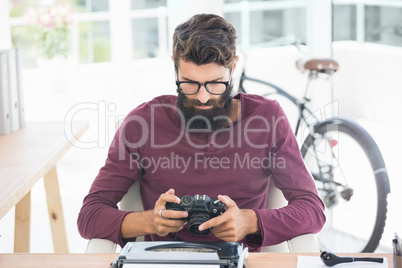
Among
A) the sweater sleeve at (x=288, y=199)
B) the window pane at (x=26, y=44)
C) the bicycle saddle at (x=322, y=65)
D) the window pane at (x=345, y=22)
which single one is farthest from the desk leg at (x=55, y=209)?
the window pane at (x=345, y=22)

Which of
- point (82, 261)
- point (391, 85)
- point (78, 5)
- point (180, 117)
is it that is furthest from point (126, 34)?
point (82, 261)

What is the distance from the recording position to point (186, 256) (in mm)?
1307

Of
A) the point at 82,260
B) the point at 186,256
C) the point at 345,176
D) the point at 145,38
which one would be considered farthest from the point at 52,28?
the point at 186,256

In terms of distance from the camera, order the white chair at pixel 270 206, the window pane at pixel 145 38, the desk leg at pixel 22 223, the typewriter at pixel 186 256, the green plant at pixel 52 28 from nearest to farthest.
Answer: the typewriter at pixel 186 256 < the white chair at pixel 270 206 < the desk leg at pixel 22 223 < the window pane at pixel 145 38 < the green plant at pixel 52 28

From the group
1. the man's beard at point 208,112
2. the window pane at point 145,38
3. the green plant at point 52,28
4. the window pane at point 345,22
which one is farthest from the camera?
the green plant at point 52,28

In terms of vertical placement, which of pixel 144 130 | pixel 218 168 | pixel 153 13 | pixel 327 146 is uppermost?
pixel 153 13

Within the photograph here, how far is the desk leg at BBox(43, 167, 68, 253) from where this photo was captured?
264 cm

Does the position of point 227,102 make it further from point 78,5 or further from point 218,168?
point 78,5

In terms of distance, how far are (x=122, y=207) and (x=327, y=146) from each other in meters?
1.34

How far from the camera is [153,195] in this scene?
6.03ft

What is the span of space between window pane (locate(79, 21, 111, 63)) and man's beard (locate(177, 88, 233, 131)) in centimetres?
328

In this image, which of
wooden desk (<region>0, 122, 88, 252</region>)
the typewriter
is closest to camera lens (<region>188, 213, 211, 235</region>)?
the typewriter

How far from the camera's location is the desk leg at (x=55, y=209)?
2637 mm

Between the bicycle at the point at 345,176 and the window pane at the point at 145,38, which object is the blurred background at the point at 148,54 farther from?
the bicycle at the point at 345,176
